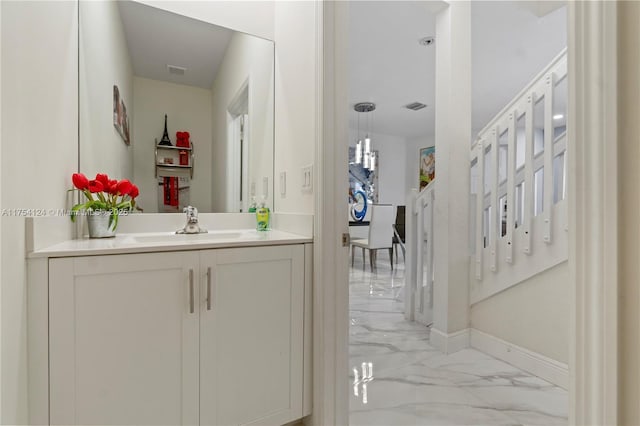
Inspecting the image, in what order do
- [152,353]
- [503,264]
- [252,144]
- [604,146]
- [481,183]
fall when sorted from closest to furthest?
[604,146] → [152,353] → [252,144] → [503,264] → [481,183]

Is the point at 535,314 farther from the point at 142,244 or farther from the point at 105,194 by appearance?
the point at 105,194

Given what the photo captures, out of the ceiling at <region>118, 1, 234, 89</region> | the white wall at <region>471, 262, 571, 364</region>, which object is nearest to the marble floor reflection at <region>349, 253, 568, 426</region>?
the white wall at <region>471, 262, 571, 364</region>

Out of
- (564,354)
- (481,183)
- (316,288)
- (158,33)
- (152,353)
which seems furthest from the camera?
(481,183)

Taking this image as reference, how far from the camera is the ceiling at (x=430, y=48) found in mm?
2922

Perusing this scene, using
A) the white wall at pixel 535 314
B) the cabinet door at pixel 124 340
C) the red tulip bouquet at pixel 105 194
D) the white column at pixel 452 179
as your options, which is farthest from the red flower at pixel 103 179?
the white wall at pixel 535 314

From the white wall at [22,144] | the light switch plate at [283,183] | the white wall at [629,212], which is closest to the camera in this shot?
the white wall at [629,212]

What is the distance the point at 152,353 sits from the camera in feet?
3.86

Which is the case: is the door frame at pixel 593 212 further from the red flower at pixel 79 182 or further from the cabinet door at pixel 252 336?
the red flower at pixel 79 182

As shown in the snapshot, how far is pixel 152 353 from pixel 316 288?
25.4 inches

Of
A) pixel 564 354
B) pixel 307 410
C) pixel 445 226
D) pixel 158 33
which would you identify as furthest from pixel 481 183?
pixel 158 33

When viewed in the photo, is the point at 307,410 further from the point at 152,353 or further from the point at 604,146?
the point at 604,146

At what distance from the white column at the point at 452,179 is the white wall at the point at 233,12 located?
3.90 ft

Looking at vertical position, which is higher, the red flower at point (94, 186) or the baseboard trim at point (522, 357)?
the red flower at point (94, 186)

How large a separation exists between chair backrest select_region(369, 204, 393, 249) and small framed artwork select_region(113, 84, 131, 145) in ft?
11.2
